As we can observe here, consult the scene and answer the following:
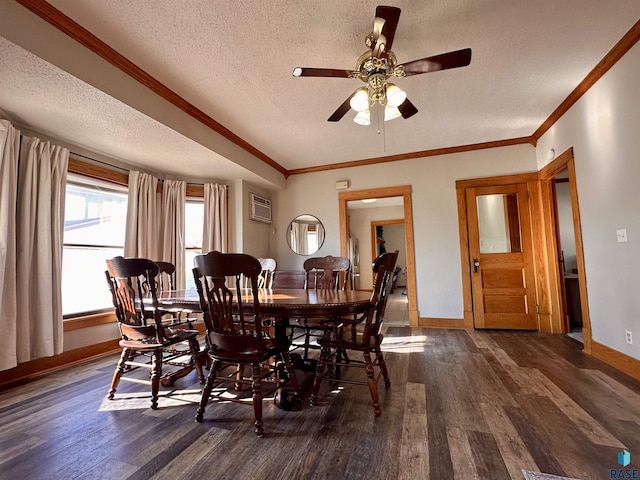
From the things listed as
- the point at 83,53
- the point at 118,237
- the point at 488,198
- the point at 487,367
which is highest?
the point at 83,53

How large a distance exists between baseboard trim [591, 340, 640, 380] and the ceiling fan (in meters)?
2.65

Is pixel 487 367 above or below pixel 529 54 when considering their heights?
below

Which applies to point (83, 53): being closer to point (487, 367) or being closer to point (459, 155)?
point (487, 367)

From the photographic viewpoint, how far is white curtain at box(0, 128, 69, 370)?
236 cm

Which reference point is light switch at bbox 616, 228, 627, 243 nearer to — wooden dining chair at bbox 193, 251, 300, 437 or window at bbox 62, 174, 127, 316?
wooden dining chair at bbox 193, 251, 300, 437

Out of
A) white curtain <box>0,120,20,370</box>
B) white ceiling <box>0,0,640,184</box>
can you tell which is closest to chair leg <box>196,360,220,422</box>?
white curtain <box>0,120,20,370</box>

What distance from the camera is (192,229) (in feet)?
14.2

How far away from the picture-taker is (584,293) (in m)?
3.03

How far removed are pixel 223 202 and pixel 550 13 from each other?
4.01 m

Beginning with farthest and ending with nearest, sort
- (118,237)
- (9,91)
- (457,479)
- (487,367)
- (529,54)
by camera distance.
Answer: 1. (118,237)
2. (487,367)
3. (529,54)
4. (9,91)
5. (457,479)

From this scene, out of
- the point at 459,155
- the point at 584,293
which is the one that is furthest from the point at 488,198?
the point at 584,293

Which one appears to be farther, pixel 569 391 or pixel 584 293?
pixel 584 293

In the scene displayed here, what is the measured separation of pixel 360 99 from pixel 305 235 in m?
3.10

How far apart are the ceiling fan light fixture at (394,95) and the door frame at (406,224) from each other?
8.04 ft
